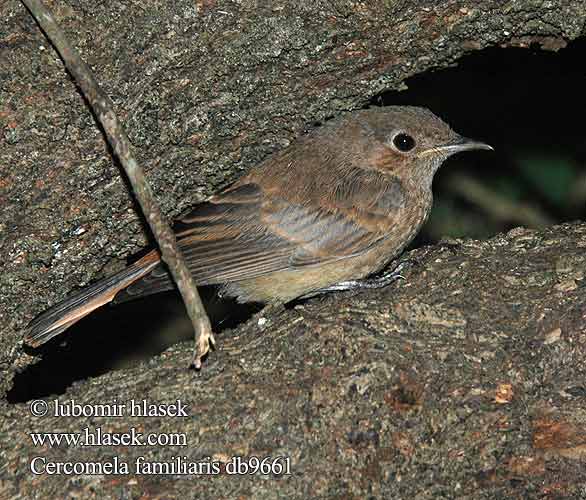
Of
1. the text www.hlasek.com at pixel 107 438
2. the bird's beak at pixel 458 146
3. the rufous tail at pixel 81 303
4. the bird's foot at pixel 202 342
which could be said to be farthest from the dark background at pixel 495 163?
the text www.hlasek.com at pixel 107 438

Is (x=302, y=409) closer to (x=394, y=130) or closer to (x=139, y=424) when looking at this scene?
(x=139, y=424)

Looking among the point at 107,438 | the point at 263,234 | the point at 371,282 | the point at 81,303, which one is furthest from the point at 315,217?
the point at 107,438

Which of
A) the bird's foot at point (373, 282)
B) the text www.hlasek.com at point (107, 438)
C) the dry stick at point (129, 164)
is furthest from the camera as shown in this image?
the bird's foot at point (373, 282)

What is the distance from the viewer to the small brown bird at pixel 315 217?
196 inches

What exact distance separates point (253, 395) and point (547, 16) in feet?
7.10

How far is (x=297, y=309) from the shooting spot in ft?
13.8

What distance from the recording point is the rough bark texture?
3.69m

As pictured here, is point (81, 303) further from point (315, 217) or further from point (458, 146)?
point (458, 146)

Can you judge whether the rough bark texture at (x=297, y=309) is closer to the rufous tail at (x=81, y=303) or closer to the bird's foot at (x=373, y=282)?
the rufous tail at (x=81, y=303)

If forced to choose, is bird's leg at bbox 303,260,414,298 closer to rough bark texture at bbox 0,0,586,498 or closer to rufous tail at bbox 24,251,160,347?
rough bark texture at bbox 0,0,586,498

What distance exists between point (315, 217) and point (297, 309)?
98 centimetres

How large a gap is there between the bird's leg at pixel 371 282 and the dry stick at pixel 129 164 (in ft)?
2.92

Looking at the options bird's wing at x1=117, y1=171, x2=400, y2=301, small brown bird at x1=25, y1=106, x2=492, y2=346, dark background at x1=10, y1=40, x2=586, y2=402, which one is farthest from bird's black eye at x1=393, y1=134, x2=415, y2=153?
bird's wing at x1=117, y1=171, x2=400, y2=301

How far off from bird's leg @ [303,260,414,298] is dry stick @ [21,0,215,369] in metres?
0.89
